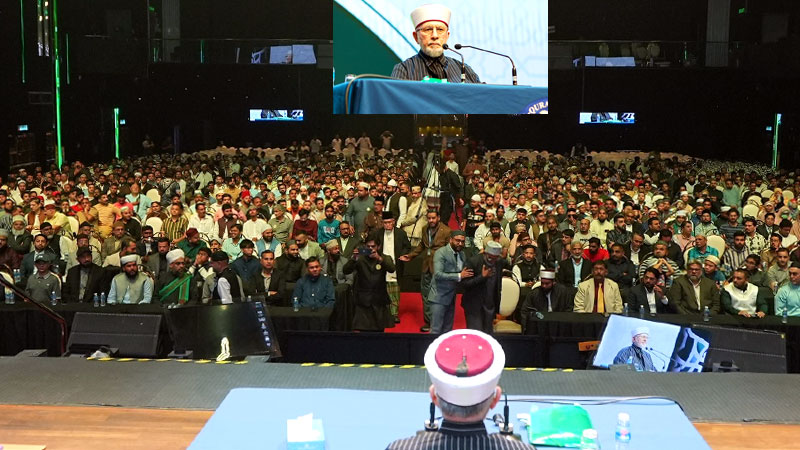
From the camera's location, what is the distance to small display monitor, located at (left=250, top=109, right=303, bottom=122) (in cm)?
3011

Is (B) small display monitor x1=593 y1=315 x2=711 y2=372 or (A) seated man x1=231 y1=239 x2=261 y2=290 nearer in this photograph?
(B) small display monitor x1=593 y1=315 x2=711 y2=372

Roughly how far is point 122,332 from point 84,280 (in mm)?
3495

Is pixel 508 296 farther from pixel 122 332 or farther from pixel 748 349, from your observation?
pixel 122 332

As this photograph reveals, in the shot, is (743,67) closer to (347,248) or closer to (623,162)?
Answer: (623,162)

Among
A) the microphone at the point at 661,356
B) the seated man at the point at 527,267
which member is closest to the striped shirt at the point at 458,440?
the microphone at the point at 661,356

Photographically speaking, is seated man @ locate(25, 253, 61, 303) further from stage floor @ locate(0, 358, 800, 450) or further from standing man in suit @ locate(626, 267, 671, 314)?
standing man in suit @ locate(626, 267, 671, 314)

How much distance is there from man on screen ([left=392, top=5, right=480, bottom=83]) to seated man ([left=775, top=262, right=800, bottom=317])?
23.3 feet

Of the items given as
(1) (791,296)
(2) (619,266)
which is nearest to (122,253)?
(2) (619,266)

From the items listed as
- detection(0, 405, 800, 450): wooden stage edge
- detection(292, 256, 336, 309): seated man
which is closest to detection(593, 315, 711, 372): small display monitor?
detection(0, 405, 800, 450): wooden stage edge

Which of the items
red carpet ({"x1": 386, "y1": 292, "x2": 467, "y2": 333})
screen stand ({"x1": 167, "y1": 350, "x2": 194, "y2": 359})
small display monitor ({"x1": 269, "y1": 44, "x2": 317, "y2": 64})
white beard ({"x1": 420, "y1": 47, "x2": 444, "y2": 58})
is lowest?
red carpet ({"x1": 386, "y1": 292, "x2": 467, "y2": 333})

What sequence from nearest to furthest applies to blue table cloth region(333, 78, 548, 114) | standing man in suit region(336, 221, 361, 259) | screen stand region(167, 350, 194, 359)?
screen stand region(167, 350, 194, 359) < standing man in suit region(336, 221, 361, 259) < blue table cloth region(333, 78, 548, 114)

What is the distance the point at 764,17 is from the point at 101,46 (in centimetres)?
1906

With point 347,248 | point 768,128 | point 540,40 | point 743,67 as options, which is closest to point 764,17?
point 743,67

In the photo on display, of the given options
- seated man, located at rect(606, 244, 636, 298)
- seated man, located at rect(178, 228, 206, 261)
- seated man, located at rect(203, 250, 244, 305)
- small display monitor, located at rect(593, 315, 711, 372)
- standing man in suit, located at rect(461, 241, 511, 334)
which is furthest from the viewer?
seated man, located at rect(178, 228, 206, 261)
